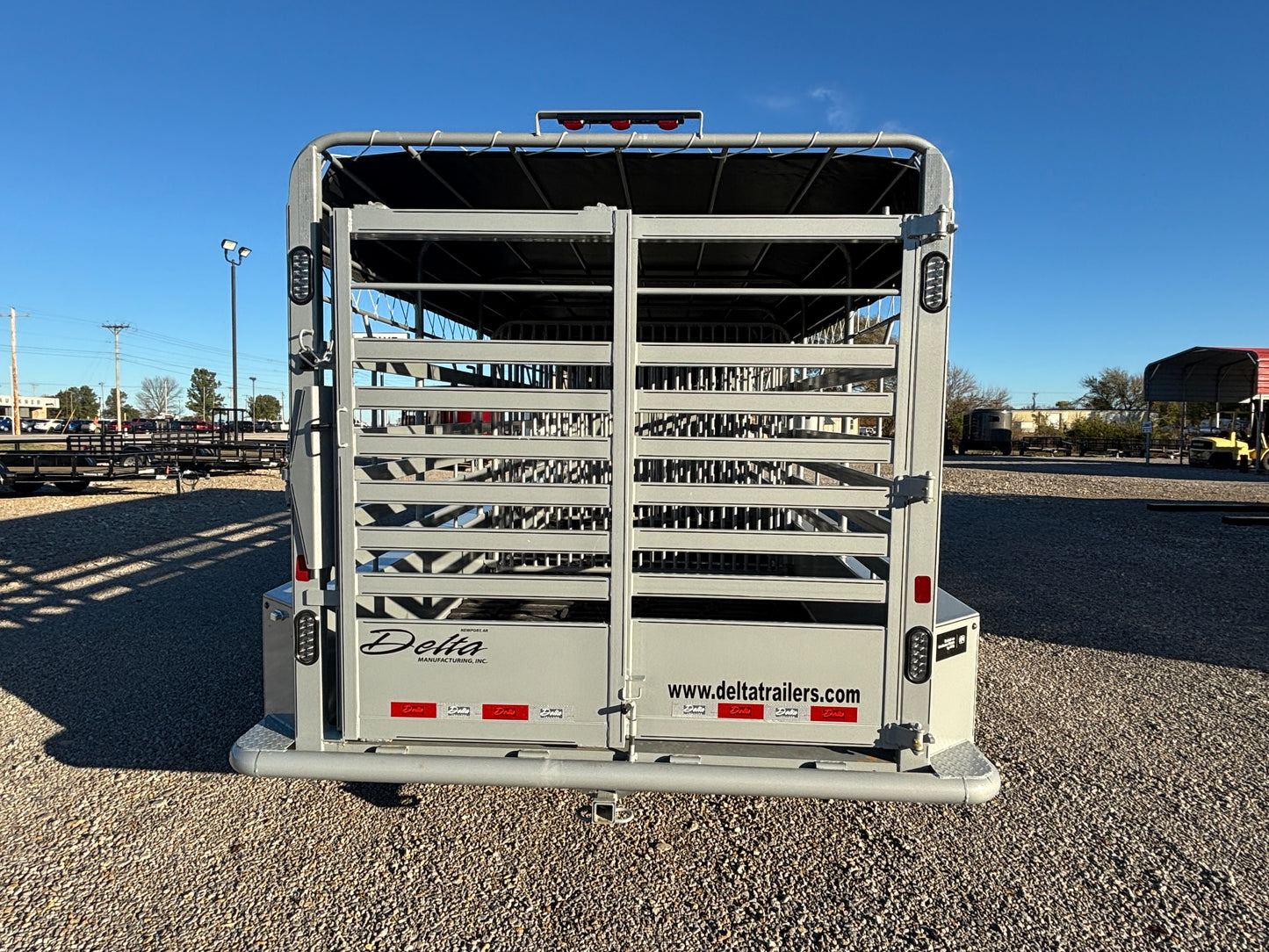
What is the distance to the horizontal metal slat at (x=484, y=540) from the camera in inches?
99.7

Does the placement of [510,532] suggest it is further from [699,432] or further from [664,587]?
[699,432]

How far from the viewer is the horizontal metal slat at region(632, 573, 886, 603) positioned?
252cm

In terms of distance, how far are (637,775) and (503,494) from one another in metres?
1.10

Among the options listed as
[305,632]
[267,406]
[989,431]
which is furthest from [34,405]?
[305,632]

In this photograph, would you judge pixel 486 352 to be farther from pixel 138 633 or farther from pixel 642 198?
pixel 138 633

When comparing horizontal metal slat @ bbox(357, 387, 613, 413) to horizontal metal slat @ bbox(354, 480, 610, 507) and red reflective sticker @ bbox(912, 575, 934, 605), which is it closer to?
horizontal metal slat @ bbox(354, 480, 610, 507)

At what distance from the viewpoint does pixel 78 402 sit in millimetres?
85938

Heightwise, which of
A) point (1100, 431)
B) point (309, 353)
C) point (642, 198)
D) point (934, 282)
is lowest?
point (309, 353)

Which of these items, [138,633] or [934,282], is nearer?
[934,282]

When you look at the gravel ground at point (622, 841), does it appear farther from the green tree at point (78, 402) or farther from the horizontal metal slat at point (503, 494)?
the green tree at point (78, 402)

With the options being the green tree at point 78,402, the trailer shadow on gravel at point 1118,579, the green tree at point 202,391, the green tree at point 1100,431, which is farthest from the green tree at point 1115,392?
the green tree at point 78,402

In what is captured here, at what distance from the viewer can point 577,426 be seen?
5121mm

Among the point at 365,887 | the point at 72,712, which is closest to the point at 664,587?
the point at 365,887

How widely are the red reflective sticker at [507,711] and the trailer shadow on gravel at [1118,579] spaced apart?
4.80 metres
